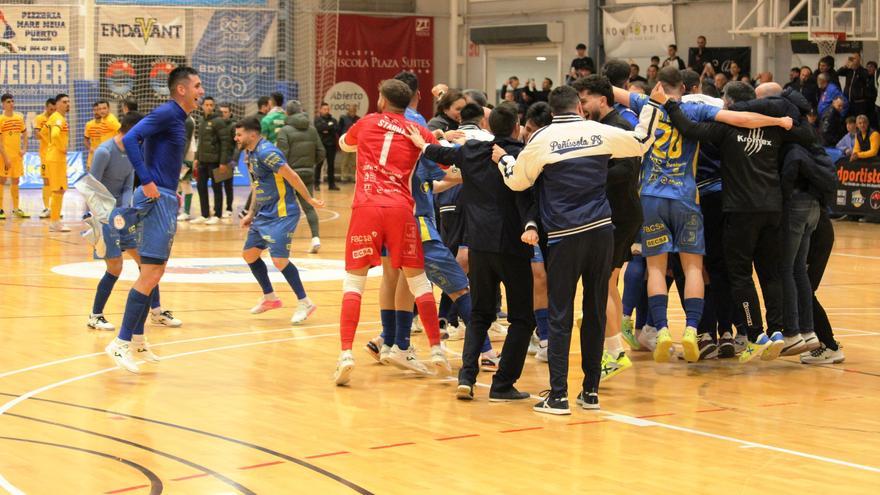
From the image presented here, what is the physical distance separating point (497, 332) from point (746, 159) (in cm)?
274

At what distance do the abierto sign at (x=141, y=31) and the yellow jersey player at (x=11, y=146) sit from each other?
8096 mm

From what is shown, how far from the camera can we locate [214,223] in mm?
20500

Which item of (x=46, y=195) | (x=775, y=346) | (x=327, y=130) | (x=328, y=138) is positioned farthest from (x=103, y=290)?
(x=327, y=130)

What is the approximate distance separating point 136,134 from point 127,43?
2181cm

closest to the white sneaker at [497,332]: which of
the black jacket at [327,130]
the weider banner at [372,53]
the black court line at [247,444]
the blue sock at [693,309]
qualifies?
the blue sock at [693,309]

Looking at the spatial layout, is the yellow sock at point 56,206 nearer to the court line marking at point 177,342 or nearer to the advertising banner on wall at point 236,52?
the advertising banner on wall at point 236,52

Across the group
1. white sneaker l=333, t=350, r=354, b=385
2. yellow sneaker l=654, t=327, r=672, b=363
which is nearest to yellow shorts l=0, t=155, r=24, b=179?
white sneaker l=333, t=350, r=354, b=385

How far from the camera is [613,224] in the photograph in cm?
828

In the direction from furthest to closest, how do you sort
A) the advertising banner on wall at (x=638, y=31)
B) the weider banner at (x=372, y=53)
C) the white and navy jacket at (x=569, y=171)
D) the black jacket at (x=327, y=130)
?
1. the weider banner at (x=372, y=53)
2. the black jacket at (x=327, y=130)
3. the advertising banner on wall at (x=638, y=31)
4. the white and navy jacket at (x=569, y=171)

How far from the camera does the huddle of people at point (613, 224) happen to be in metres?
7.51

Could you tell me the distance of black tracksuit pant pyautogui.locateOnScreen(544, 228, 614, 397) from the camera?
7.46 meters

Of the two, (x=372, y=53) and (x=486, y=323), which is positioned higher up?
(x=372, y=53)

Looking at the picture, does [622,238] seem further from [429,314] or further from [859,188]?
[859,188]

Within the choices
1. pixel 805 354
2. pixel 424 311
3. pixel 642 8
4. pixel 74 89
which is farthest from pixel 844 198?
pixel 74 89
